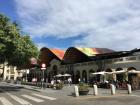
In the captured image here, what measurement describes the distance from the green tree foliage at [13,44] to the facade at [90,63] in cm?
1234

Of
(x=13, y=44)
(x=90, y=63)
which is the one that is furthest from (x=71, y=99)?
(x=90, y=63)

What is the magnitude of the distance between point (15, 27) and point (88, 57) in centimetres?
2647

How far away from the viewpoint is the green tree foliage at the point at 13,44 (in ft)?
105

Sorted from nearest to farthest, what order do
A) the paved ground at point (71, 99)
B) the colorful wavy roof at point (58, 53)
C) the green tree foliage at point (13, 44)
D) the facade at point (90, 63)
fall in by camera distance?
the paved ground at point (71, 99), the green tree foliage at point (13, 44), the facade at point (90, 63), the colorful wavy roof at point (58, 53)

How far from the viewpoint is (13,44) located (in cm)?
3231

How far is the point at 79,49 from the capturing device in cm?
6241

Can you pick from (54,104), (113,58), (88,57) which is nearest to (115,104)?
(54,104)

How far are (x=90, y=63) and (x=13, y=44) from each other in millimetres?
26624

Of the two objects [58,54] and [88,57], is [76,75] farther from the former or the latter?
[58,54]

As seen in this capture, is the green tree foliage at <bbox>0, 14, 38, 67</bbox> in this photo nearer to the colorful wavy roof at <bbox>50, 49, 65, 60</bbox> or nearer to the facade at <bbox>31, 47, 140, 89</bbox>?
the facade at <bbox>31, 47, 140, 89</bbox>

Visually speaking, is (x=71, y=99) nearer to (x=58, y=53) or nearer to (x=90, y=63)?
(x=90, y=63)

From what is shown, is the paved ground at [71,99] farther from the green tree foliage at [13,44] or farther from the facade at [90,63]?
the facade at [90,63]

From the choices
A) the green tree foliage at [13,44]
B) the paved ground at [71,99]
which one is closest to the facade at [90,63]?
the paved ground at [71,99]

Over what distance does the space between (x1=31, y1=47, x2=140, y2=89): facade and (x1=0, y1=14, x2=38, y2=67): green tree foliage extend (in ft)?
40.5
